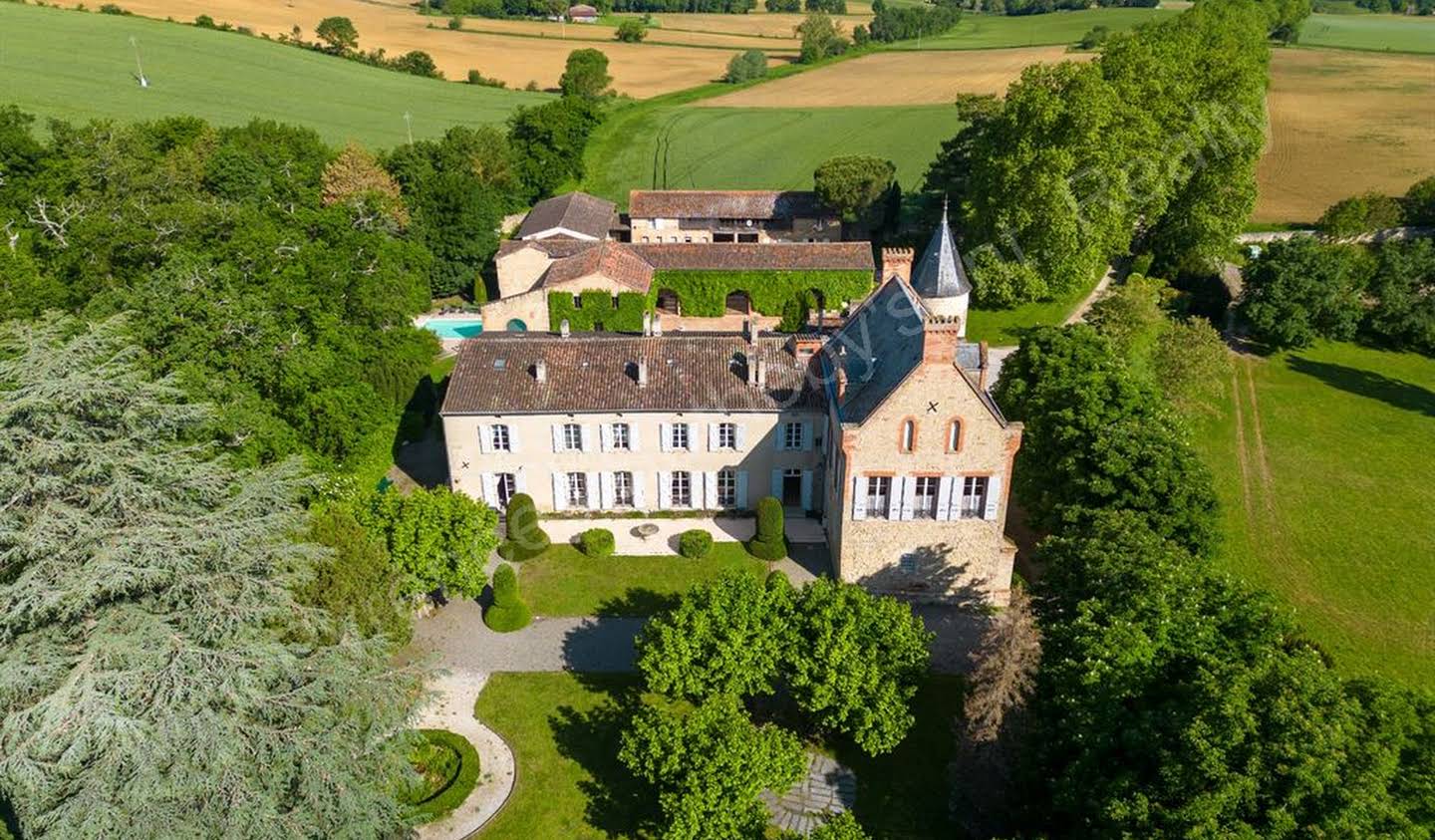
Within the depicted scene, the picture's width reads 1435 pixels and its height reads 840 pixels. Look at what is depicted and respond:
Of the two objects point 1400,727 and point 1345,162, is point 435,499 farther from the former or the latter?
point 1345,162

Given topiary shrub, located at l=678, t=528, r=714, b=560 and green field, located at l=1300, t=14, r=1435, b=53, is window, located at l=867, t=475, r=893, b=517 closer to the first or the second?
topiary shrub, located at l=678, t=528, r=714, b=560

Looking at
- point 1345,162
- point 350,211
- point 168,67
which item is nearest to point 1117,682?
point 350,211

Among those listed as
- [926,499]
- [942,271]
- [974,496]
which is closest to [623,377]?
[926,499]

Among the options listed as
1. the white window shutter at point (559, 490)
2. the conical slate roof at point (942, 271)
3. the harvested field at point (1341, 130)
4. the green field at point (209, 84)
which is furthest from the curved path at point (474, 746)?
the harvested field at point (1341, 130)

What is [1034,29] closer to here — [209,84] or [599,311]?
[599,311]

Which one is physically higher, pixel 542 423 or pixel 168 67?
pixel 168 67

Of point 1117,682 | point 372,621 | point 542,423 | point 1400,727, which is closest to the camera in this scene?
point 1400,727
